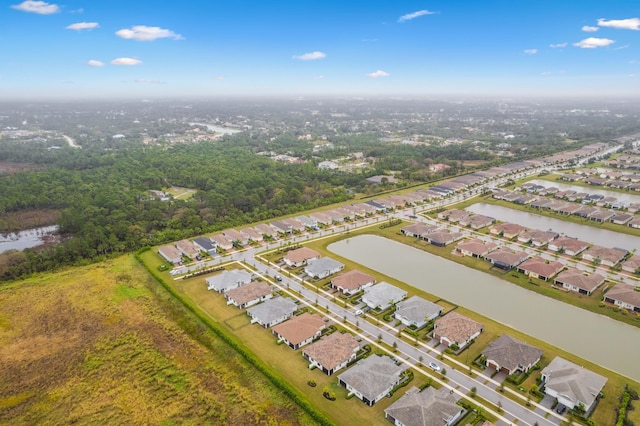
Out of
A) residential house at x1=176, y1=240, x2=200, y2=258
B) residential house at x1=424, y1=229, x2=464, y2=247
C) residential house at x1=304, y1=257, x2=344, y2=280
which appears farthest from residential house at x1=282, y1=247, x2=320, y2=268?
residential house at x1=424, y1=229, x2=464, y2=247

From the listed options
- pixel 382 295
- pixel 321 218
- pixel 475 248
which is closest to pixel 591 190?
pixel 475 248

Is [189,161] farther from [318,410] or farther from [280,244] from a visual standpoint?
[318,410]

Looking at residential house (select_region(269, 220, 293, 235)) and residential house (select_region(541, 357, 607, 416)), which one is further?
residential house (select_region(269, 220, 293, 235))

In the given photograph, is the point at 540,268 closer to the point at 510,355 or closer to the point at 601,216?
the point at 510,355

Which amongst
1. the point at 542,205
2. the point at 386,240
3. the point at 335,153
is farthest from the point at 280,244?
the point at 335,153

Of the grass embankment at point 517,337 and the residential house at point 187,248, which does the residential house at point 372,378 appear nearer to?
the grass embankment at point 517,337

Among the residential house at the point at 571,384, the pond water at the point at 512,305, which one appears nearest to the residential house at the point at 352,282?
the pond water at the point at 512,305

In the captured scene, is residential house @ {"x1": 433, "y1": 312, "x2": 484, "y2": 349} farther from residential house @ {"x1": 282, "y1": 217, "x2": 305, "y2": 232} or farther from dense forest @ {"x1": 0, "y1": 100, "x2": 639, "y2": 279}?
dense forest @ {"x1": 0, "y1": 100, "x2": 639, "y2": 279}
